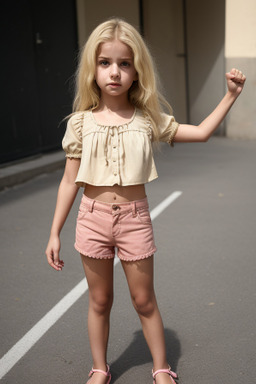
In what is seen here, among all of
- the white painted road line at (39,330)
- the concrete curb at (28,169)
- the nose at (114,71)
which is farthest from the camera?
the concrete curb at (28,169)

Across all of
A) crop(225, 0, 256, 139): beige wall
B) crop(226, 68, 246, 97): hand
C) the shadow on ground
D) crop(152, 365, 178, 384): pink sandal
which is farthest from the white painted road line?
crop(225, 0, 256, 139): beige wall

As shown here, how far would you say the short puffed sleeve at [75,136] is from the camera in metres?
2.81

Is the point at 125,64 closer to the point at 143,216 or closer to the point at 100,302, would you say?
the point at 143,216

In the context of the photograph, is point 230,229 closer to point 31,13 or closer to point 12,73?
point 12,73

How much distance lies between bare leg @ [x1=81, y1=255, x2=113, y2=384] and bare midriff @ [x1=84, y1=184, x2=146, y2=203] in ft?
1.04

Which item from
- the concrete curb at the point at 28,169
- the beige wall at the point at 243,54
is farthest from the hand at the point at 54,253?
the beige wall at the point at 243,54

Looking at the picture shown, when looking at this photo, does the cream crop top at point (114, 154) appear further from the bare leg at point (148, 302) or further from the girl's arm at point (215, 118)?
the bare leg at point (148, 302)

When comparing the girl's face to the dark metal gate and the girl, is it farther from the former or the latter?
the dark metal gate

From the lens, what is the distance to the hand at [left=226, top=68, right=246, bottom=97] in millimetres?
2674

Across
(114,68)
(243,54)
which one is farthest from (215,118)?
(243,54)

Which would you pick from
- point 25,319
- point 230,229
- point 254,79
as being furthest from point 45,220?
point 254,79

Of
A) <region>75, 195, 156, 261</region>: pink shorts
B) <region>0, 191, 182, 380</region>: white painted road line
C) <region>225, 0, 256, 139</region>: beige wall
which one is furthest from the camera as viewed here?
<region>225, 0, 256, 139</region>: beige wall

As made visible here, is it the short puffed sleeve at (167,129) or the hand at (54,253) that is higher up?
the short puffed sleeve at (167,129)

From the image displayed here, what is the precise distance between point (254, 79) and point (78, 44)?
4.21 metres
